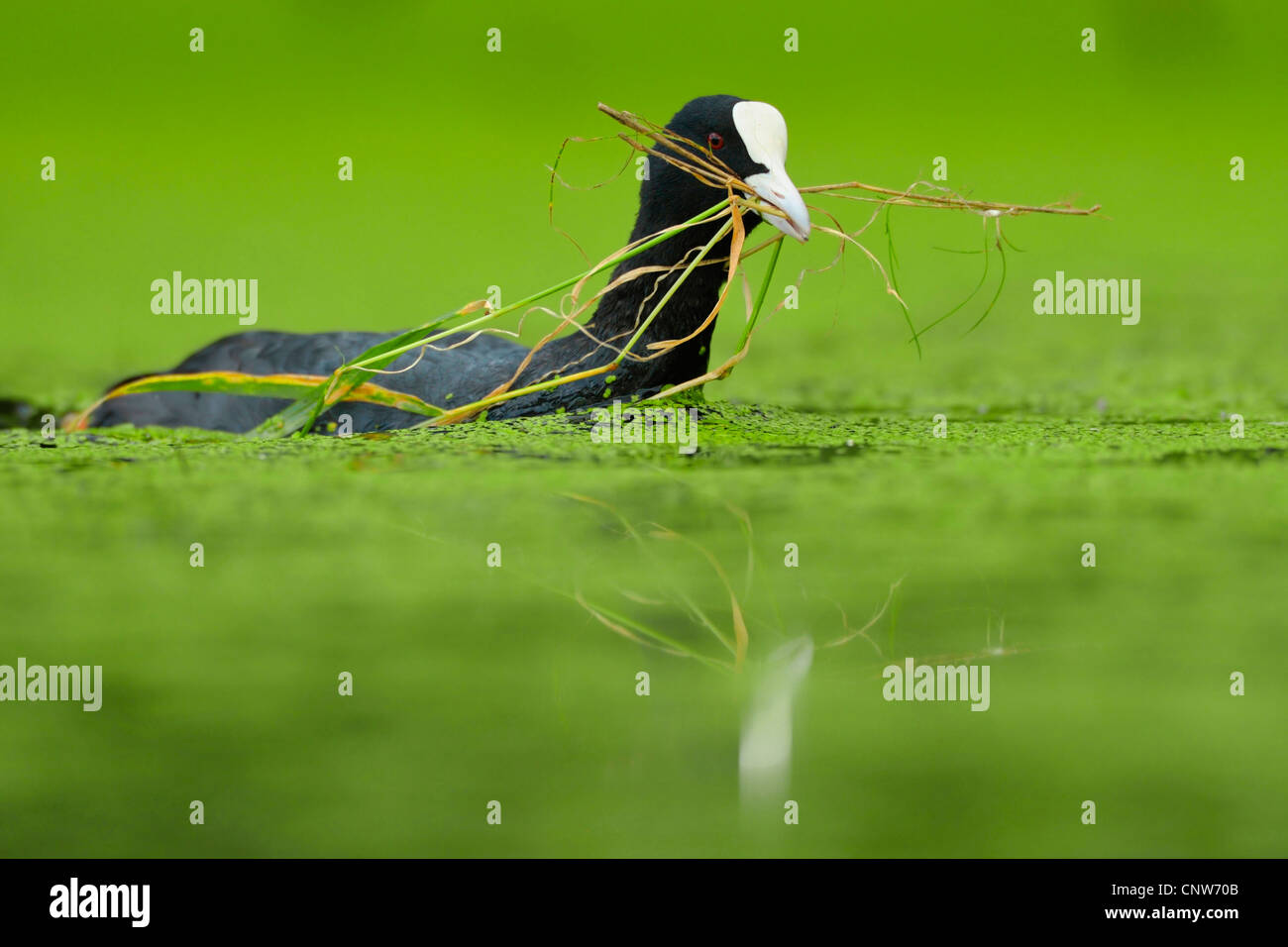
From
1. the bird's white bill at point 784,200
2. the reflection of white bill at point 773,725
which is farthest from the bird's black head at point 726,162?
the reflection of white bill at point 773,725

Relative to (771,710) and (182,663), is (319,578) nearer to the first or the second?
(182,663)

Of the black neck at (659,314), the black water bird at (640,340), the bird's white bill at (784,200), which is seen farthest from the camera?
the black neck at (659,314)

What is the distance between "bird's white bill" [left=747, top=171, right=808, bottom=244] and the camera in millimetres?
4340

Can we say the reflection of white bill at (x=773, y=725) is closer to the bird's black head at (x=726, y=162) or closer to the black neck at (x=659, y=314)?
the bird's black head at (x=726, y=162)

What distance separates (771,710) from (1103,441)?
2778mm

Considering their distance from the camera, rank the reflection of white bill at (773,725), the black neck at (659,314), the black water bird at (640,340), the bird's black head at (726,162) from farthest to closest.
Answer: the black neck at (659,314)
the black water bird at (640,340)
the bird's black head at (726,162)
the reflection of white bill at (773,725)

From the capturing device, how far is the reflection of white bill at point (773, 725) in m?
2.07

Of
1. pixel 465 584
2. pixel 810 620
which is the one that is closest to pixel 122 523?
pixel 465 584

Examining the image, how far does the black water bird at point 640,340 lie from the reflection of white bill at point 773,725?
2019 mm

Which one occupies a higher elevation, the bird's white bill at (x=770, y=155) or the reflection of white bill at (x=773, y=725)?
the bird's white bill at (x=770, y=155)

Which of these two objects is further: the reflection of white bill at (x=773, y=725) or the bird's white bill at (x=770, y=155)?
the bird's white bill at (x=770, y=155)

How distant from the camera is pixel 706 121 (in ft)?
15.3

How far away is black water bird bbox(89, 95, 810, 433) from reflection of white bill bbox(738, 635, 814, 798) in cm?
202

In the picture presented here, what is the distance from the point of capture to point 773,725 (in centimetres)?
224
